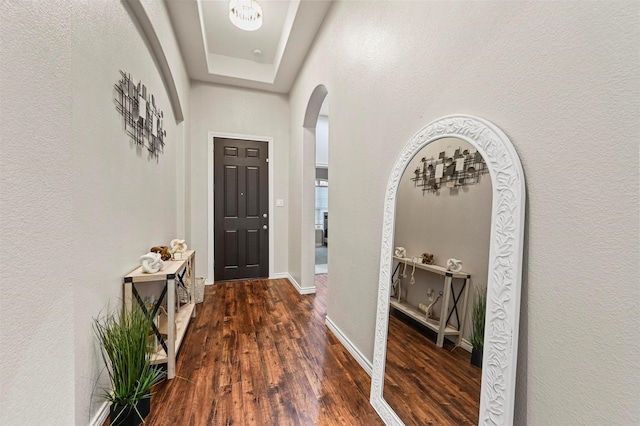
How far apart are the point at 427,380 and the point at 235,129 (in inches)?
156

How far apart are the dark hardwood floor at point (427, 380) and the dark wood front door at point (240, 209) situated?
10.2 ft

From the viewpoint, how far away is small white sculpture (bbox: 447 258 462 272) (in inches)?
44.3

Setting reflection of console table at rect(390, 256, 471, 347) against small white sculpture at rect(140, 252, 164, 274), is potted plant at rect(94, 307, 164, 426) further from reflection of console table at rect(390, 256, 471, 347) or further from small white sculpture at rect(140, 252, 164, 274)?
reflection of console table at rect(390, 256, 471, 347)

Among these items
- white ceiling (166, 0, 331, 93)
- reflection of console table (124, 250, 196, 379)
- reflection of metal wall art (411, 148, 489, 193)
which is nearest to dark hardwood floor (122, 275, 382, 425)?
reflection of console table (124, 250, 196, 379)

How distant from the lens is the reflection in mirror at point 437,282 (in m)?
1.05

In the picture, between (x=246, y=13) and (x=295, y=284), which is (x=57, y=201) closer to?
(x=246, y=13)

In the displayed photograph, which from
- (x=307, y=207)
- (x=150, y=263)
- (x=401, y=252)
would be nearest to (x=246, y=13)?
(x=307, y=207)

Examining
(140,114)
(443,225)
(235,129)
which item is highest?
(235,129)

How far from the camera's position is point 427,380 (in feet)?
4.03

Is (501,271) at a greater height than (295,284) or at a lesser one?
greater

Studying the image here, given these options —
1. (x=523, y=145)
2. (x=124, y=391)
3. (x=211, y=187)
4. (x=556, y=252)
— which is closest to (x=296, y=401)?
(x=124, y=391)

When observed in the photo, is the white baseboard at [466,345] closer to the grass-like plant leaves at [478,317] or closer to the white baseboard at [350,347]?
the grass-like plant leaves at [478,317]

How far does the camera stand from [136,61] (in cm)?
190

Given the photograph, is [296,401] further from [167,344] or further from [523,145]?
[523,145]
